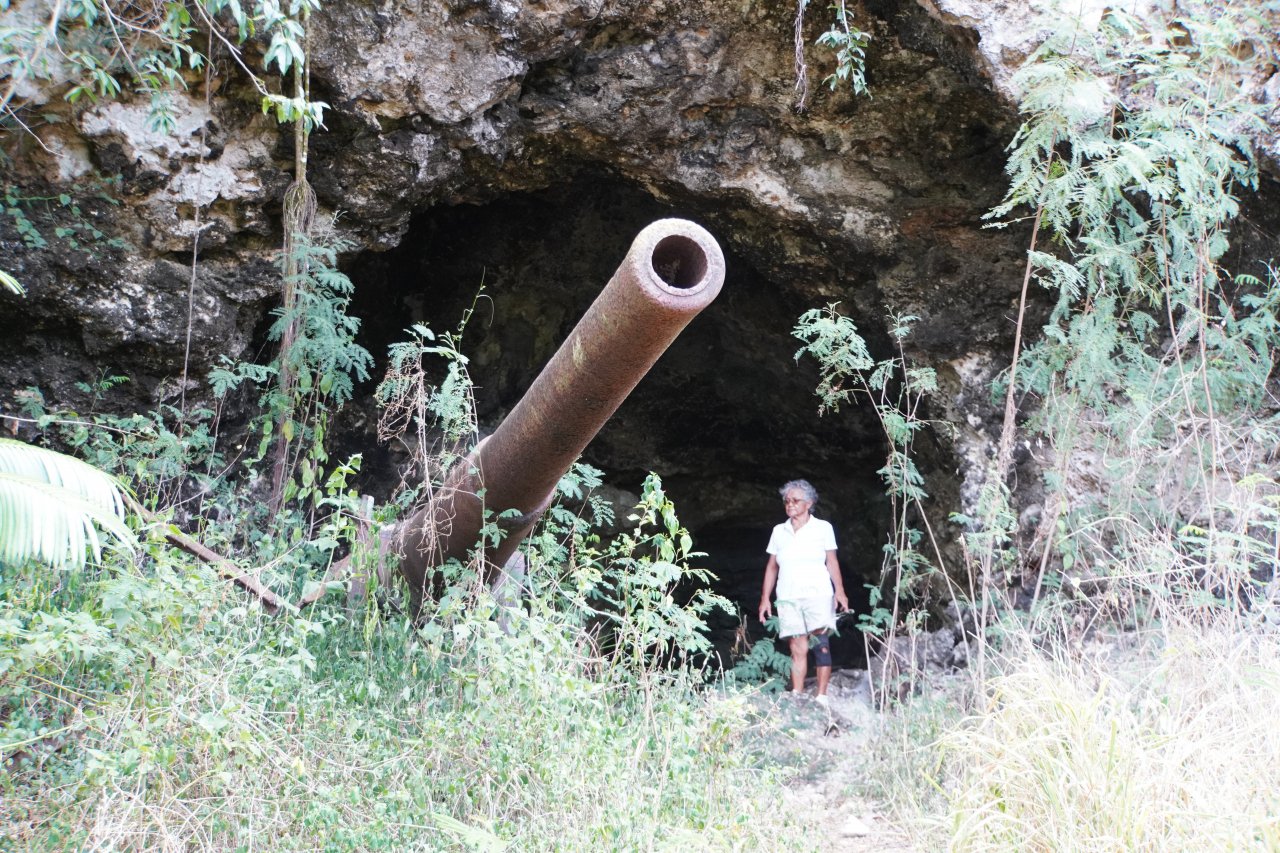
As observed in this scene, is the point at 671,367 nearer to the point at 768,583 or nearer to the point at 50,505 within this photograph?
the point at 768,583

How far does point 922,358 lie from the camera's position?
527cm

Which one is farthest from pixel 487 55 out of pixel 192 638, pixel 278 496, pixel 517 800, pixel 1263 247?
pixel 1263 247

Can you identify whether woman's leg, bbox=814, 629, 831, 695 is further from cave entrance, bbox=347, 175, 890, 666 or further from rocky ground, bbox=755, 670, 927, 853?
cave entrance, bbox=347, 175, 890, 666

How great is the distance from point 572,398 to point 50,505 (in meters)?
1.27

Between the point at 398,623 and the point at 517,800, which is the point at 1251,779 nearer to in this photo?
the point at 517,800

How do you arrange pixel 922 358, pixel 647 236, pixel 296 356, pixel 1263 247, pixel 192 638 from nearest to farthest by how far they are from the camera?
1. pixel 647 236
2. pixel 192 638
3. pixel 296 356
4. pixel 1263 247
5. pixel 922 358

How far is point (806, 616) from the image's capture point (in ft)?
16.7

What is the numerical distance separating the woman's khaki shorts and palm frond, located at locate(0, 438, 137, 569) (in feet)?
12.4

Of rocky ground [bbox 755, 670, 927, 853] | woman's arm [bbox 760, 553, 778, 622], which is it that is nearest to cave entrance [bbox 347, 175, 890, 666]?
woman's arm [bbox 760, 553, 778, 622]

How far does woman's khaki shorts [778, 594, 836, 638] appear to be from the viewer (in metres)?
5.04

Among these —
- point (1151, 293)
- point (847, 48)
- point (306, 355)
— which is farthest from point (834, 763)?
point (847, 48)

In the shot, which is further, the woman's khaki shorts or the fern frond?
the woman's khaki shorts

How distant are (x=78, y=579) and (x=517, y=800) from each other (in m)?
1.81

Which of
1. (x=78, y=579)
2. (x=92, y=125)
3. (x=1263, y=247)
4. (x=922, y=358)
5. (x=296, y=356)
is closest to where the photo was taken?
(x=78, y=579)
